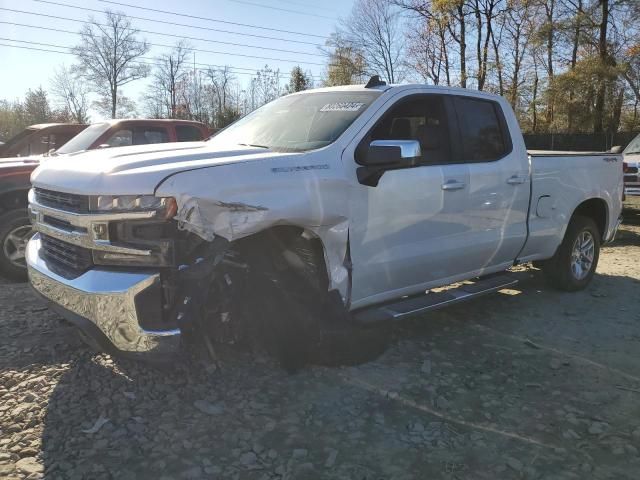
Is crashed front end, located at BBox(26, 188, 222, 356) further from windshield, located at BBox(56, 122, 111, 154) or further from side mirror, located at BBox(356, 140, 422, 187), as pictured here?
windshield, located at BBox(56, 122, 111, 154)

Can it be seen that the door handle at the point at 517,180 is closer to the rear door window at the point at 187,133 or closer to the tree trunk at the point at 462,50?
the rear door window at the point at 187,133

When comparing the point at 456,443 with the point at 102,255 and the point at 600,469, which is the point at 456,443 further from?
the point at 102,255

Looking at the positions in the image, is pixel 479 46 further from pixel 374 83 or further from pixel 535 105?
pixel 374 83

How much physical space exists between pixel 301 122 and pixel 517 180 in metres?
2.10

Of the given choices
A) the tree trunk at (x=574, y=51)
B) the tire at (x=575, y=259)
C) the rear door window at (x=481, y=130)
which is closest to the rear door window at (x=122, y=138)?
the rear door window at (x=481, y=130)

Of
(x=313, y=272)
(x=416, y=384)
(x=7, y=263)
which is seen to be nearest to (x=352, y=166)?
(x=313, y=272)

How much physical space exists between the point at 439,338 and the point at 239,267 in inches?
80.3

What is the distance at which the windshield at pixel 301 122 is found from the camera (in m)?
3.89

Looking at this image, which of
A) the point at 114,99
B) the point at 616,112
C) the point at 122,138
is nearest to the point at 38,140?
the point at 122,138

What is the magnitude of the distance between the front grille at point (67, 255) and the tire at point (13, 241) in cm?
273

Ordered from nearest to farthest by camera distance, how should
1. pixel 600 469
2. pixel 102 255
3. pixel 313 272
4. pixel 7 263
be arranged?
pixel 600 469 < pixel 102 255 < pixel 313 272 < pixel 7 263

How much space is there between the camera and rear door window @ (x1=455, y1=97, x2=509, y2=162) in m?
4.68

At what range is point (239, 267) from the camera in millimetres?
3422

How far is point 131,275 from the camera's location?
9.61 ft
